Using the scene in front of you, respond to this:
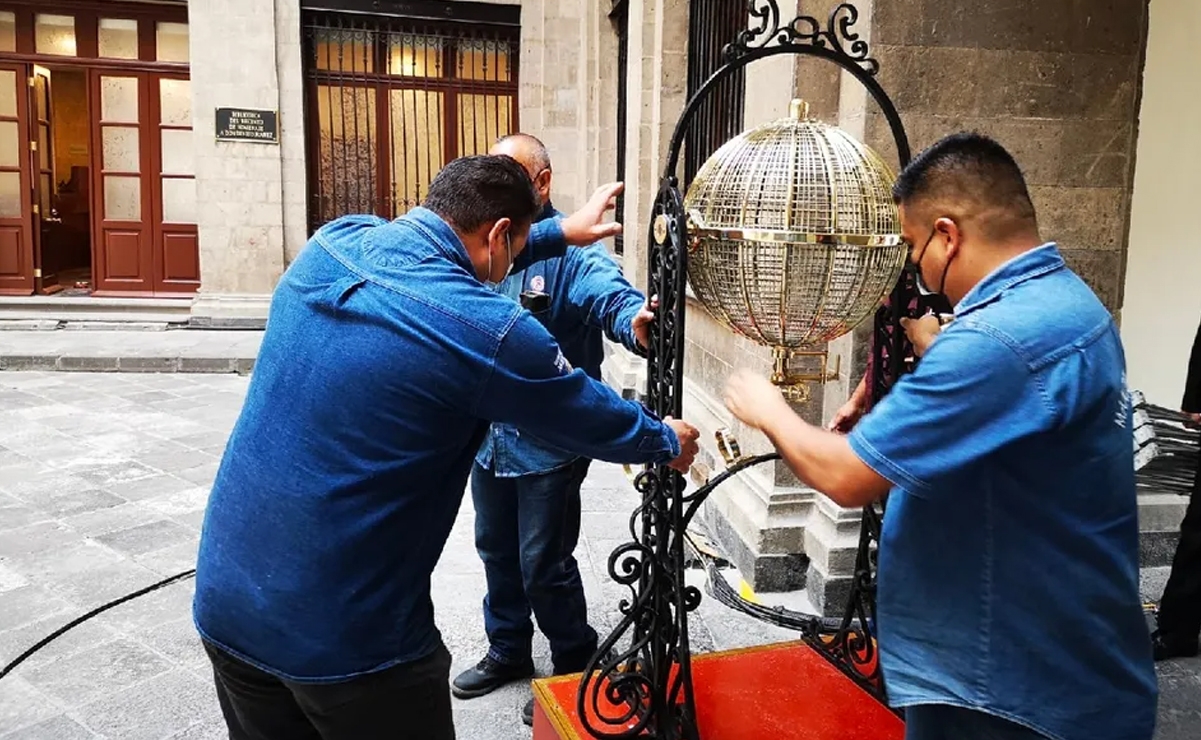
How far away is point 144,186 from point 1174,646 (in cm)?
1160

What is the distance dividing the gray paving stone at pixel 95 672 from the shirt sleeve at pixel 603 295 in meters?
2.16

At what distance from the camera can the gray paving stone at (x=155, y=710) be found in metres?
3.36

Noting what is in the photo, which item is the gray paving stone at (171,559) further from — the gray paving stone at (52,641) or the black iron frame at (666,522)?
the black iron frame at (666,522)

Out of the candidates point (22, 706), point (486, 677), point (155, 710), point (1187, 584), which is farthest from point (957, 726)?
point (22, 706)

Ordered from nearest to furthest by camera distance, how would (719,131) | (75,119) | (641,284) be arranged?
(719,131) < (641,284) < (75,119)

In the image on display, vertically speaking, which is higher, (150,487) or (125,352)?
(125,352)

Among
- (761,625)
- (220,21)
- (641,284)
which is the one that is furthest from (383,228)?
(220,21)

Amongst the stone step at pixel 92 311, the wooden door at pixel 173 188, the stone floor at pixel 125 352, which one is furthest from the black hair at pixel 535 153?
the wooden door at pixel 173 188

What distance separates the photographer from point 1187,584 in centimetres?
370

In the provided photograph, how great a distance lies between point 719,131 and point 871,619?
151 inches

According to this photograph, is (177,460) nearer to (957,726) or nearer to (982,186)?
(957,726)

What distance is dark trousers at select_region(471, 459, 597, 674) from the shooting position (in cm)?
329

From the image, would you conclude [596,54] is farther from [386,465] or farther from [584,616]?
[386,465]

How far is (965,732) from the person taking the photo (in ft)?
6.04
